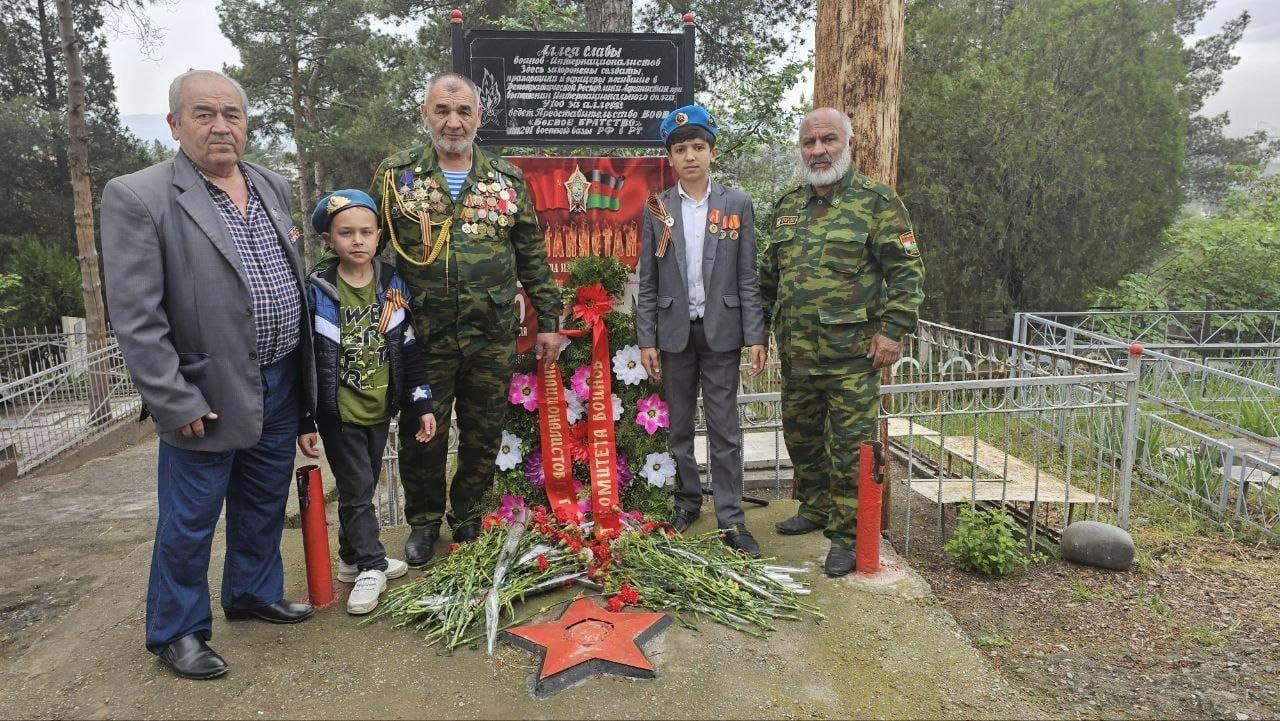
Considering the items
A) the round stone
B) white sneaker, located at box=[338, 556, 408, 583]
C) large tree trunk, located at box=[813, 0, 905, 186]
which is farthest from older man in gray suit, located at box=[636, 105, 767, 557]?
the round stone

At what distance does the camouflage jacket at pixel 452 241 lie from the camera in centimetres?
339

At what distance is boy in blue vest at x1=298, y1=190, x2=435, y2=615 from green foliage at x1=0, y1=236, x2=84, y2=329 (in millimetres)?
15384

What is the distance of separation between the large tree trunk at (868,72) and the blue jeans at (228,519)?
3329 millimetres

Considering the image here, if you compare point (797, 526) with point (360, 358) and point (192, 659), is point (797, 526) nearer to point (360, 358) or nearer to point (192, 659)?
point (360, 358)

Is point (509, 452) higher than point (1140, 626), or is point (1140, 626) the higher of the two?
point (509, 452)

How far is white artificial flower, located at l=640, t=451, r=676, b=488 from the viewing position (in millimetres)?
4054

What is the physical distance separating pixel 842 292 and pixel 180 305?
2804 millimetres

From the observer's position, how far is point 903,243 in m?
3.63

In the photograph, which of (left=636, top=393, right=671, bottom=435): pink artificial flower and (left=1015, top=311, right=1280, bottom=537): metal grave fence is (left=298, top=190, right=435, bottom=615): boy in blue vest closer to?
(left=636, top=393, right=671, bottom=435): pink artificial flower

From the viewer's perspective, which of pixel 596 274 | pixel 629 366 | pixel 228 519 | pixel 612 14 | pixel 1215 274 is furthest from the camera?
pixel 1215 274

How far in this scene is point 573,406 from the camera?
4059mm

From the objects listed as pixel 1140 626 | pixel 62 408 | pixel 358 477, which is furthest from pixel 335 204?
pixel 62 408

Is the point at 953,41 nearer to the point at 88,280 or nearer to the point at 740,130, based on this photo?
the point at 740,130

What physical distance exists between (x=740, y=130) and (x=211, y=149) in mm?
7607
